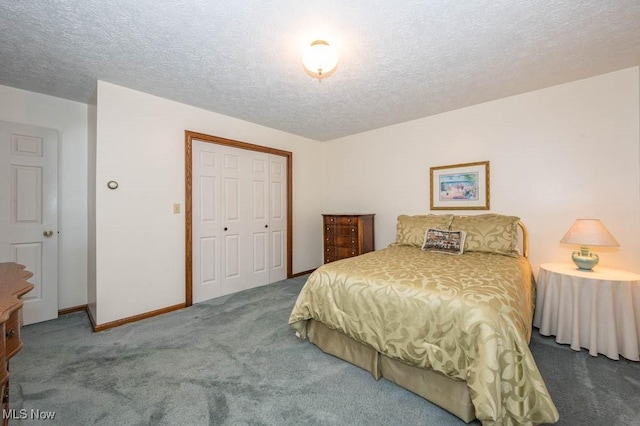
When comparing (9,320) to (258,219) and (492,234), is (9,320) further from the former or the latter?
(492,234)

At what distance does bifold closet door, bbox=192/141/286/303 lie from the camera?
134 inches

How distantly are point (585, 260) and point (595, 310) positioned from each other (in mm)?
457

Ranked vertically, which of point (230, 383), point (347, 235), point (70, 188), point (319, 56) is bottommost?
point (230, 383)

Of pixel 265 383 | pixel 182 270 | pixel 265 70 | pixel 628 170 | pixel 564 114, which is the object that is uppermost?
pixel 265 70

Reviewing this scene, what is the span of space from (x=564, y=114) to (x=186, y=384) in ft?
13.9

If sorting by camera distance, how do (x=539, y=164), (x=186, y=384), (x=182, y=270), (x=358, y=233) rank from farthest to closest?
(x=358, y=233) → (x=182, y=270) → (x=539, y=164) → (x=186, y=384)

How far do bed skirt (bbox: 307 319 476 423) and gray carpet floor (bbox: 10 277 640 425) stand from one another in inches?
2.1

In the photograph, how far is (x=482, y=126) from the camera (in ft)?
10.7

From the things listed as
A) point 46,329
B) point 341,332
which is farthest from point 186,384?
point 46,329

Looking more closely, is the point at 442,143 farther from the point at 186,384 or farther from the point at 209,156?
the point at 186,384

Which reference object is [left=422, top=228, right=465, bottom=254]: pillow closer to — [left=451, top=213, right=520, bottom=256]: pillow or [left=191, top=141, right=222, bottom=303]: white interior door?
[left=451, top=213, right=520, bottom=256]: pillow

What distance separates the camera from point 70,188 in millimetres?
3086

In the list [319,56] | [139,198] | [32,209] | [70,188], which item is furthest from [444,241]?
[32,209]

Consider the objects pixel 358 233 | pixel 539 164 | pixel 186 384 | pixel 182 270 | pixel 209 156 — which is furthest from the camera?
pixel 358 233
